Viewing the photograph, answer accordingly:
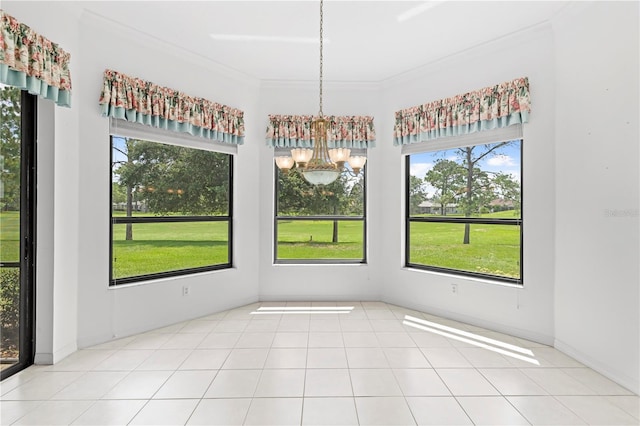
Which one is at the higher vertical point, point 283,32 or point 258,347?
point 283,32

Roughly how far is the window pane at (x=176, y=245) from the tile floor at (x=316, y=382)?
1.26 metres

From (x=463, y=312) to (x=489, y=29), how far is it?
9.77ft

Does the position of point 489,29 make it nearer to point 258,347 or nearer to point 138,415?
point 258,347

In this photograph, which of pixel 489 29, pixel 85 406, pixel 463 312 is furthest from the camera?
pixel 463 312

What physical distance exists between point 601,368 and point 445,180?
7.68ft

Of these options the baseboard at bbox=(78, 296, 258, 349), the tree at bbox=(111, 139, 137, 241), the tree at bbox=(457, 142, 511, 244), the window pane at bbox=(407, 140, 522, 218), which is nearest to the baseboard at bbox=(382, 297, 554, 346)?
the tree at bbox=(457, 142, 511, 244)

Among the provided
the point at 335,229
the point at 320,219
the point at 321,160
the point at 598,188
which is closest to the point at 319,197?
the point at 320,219

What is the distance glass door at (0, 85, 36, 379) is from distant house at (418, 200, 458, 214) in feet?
13.1

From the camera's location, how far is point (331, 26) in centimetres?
309

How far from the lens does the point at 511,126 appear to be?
3.33m

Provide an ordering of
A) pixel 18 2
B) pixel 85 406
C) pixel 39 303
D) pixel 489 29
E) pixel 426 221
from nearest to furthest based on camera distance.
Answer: pixel 85 406 < pixel 18 2 < pixel 39 303 < pixel 489 29 < pixel 426 221

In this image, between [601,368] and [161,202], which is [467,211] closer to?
[601,368]

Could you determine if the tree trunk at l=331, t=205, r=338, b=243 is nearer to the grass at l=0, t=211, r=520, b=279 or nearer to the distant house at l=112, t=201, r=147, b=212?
the grass at l=0, t=211, r=520, b=279

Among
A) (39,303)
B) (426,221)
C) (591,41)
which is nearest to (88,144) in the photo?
(39,303)
